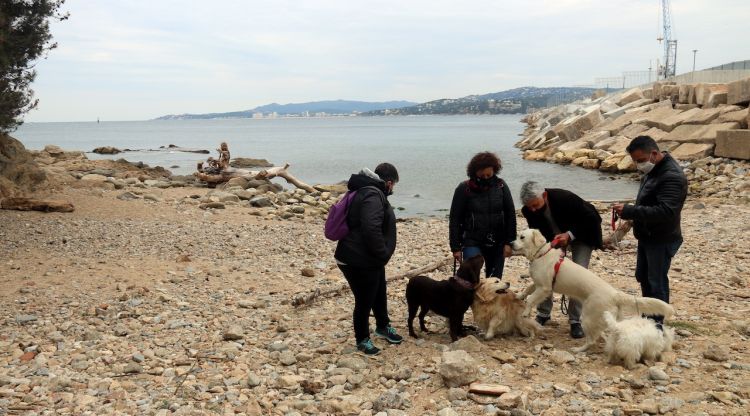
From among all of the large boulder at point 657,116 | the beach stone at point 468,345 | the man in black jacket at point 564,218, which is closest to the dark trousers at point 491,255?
the man in black jacket at point 564,218

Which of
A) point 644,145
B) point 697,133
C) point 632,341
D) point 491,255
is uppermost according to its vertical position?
point 644,145

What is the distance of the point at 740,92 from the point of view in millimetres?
28203

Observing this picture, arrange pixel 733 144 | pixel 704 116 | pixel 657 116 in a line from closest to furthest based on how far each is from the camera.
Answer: pixel 733 144 < pixel 704 116 < pixel 657 116

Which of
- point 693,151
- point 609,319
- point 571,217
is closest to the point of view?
point 609,319

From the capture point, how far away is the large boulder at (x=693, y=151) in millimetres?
25266

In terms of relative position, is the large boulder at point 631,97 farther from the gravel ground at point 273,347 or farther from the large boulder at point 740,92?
the gravel ground at point 273,347

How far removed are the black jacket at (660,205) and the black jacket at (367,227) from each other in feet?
7.27

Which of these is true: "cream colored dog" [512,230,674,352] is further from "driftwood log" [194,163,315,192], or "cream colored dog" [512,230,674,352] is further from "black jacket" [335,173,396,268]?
"driftwood log" [194,163,315,192]

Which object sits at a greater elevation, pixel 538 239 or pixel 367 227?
pixel 367 227

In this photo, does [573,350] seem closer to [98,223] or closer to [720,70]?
[98,223]

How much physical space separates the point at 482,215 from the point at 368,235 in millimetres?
1449

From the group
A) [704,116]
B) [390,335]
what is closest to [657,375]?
[390,335]

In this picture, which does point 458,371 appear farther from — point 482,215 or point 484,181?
point 484,181

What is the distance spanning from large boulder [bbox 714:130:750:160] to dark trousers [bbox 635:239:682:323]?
20.6 meters
